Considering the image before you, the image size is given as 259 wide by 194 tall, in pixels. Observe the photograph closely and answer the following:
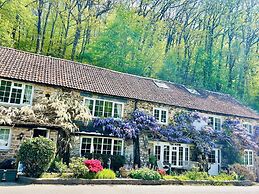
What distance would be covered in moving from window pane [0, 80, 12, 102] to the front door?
53.9 feet

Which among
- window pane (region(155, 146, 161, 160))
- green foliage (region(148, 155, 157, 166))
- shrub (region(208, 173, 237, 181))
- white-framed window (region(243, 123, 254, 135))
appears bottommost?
shrub (region(208, 173, 237, 181))

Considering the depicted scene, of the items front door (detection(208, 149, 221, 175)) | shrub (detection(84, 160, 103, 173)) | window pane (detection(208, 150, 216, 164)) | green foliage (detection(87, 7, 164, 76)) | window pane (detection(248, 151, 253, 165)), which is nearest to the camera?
shrub (detection(84, 160, 103, 173))

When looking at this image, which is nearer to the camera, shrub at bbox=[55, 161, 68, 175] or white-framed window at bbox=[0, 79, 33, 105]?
shrub at bbox=[55, 161, 68, 175]

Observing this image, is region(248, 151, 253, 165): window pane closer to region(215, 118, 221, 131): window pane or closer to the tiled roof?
the tiled roof

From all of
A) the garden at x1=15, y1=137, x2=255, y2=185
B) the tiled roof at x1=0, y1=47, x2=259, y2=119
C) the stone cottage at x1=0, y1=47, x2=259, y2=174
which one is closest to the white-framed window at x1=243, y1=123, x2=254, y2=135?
the stone cottage at x1=0, y1=47, x2=259, y2=174

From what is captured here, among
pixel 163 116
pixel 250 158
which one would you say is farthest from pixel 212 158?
pixel 163 116

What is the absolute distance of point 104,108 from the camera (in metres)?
20.6

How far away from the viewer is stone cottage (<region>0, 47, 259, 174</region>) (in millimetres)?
17422

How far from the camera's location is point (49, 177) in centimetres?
1402

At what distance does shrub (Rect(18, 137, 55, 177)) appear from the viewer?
1381cm

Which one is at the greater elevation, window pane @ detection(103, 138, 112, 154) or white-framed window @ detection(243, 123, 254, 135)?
white-framed window @ detection(243, 123, 254, 135)

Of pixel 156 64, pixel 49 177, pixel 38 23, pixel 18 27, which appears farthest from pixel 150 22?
pixel 49 177

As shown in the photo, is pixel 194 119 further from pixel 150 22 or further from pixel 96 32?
pixel 96 32

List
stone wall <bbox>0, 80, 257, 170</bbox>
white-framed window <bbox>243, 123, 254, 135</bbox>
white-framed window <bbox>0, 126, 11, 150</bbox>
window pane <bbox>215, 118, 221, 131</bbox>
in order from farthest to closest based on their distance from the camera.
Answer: white-framed window <bbox>243, 123, 254, 135</bbox> → window pane <bbox>215, 118, 221, 131</bbox> → stone wall <bbox>0, 80, 257, 170</bbox> → white-framed window <bbox>0, 126, 11, 150</bbox>
